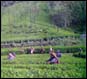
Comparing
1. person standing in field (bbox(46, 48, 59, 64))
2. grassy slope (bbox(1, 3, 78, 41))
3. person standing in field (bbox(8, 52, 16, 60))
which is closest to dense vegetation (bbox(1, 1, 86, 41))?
grassy slope (bbox(1, 3, 78, 41))

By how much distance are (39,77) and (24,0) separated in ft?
7.14

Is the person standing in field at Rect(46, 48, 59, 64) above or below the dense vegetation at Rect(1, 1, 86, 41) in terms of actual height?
below

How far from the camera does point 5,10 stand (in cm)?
1086

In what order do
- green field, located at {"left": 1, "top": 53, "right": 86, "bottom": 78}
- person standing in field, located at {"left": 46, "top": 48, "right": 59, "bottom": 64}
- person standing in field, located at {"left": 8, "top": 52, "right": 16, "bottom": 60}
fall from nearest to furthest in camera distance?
1. green field, located at {"left": 1, "top": 53, "right": 86, "bottom": 78}
2. person standing in field, located at {"left": 46, "top": 48, "right": 59, "bottom": 64}
3. person standing in field, located at {"left": 8, "top": 52, "right": 16, "bottom": 60}

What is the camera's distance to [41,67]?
10477 millimetres

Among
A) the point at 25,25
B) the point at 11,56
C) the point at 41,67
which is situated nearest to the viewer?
the point at 41,67

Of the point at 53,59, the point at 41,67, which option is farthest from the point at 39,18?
the point at 41,67

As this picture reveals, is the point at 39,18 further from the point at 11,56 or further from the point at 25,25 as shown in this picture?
the point at 11,56

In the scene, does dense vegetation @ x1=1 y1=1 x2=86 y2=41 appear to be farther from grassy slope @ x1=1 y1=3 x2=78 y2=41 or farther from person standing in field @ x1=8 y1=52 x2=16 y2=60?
person standing in field @ x1=8 y1=52 x2=16 y2=60

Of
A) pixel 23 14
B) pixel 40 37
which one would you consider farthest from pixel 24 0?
pixel 40 37

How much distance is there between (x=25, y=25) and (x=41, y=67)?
1280mm

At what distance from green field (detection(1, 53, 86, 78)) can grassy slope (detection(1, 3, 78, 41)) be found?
1.88ft

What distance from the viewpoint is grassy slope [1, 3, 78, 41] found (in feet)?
35.2

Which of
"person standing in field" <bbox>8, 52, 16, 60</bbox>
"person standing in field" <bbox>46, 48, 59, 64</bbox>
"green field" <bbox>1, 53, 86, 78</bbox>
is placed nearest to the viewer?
"green field" <bbox>1, 53, 86, 78</bbox>
